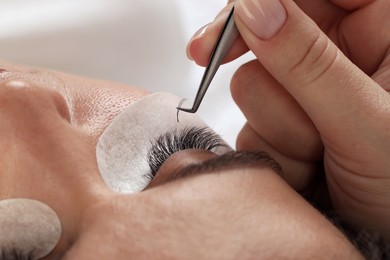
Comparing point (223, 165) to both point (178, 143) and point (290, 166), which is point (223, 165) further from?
point (290, 166)

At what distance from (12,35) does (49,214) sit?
653 mm

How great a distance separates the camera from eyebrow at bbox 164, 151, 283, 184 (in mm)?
705

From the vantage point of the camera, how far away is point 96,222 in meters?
0.66

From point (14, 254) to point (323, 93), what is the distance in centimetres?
45

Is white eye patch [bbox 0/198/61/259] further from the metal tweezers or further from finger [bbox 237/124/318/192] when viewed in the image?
finger [bbox 237/124/318/192]

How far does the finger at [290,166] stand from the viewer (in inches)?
37.1

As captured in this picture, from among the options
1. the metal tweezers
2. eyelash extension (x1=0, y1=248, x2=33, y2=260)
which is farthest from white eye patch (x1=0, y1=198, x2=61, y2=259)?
the metal tweezers

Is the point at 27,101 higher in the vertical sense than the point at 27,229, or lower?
higher

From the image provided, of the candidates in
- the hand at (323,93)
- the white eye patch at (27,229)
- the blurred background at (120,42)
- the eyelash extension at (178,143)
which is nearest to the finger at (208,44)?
the hand at (323,93)

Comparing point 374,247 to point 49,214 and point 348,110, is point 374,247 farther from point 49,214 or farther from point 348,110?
point 49,214

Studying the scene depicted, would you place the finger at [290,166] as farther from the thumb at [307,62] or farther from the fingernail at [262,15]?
the fingernail at [262,15]

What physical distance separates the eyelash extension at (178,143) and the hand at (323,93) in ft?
0.37

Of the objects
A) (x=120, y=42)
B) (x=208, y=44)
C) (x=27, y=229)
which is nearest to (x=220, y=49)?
(x=208, y=44)

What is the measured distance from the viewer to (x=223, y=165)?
2.35ft
